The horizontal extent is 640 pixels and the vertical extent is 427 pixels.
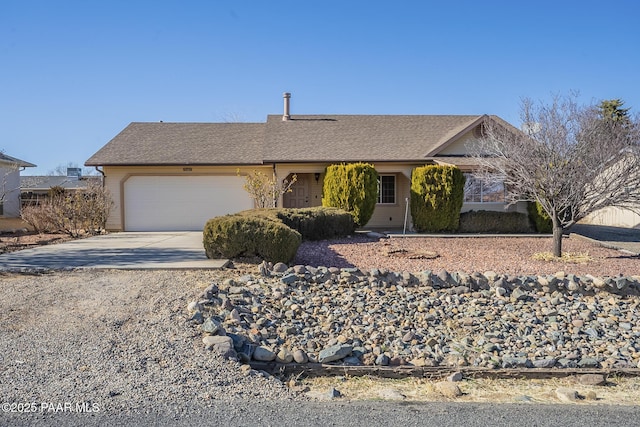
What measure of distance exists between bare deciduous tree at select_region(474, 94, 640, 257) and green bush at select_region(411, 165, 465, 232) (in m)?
4.22

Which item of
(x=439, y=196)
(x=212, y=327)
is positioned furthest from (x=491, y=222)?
(x=212, y=327)

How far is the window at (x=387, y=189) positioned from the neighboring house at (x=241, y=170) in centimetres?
4

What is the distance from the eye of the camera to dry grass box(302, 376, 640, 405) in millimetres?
5091

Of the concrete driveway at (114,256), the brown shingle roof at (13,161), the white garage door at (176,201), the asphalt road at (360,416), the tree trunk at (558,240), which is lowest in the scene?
the asphalt road at (360,416)

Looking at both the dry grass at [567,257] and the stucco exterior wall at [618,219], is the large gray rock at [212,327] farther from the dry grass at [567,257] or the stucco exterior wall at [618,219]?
the stucco exterior wall at [618,219]

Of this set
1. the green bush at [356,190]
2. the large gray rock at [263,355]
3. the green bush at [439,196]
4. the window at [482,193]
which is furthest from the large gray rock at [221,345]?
the window at [482,193]

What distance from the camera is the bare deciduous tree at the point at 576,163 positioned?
11122 mm

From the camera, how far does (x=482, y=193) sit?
18359 mm

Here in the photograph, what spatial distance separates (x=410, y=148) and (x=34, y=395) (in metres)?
16.6

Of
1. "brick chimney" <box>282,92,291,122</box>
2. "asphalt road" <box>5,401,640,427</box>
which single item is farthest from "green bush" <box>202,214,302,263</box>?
"brick chimney" <box>282,92,291,122</box>

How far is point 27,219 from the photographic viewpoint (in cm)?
1780

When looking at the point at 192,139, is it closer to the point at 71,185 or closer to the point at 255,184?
the point at 255,184

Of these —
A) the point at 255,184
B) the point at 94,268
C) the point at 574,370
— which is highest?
the point at 255,184

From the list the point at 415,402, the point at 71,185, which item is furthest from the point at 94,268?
the point at 71,185
